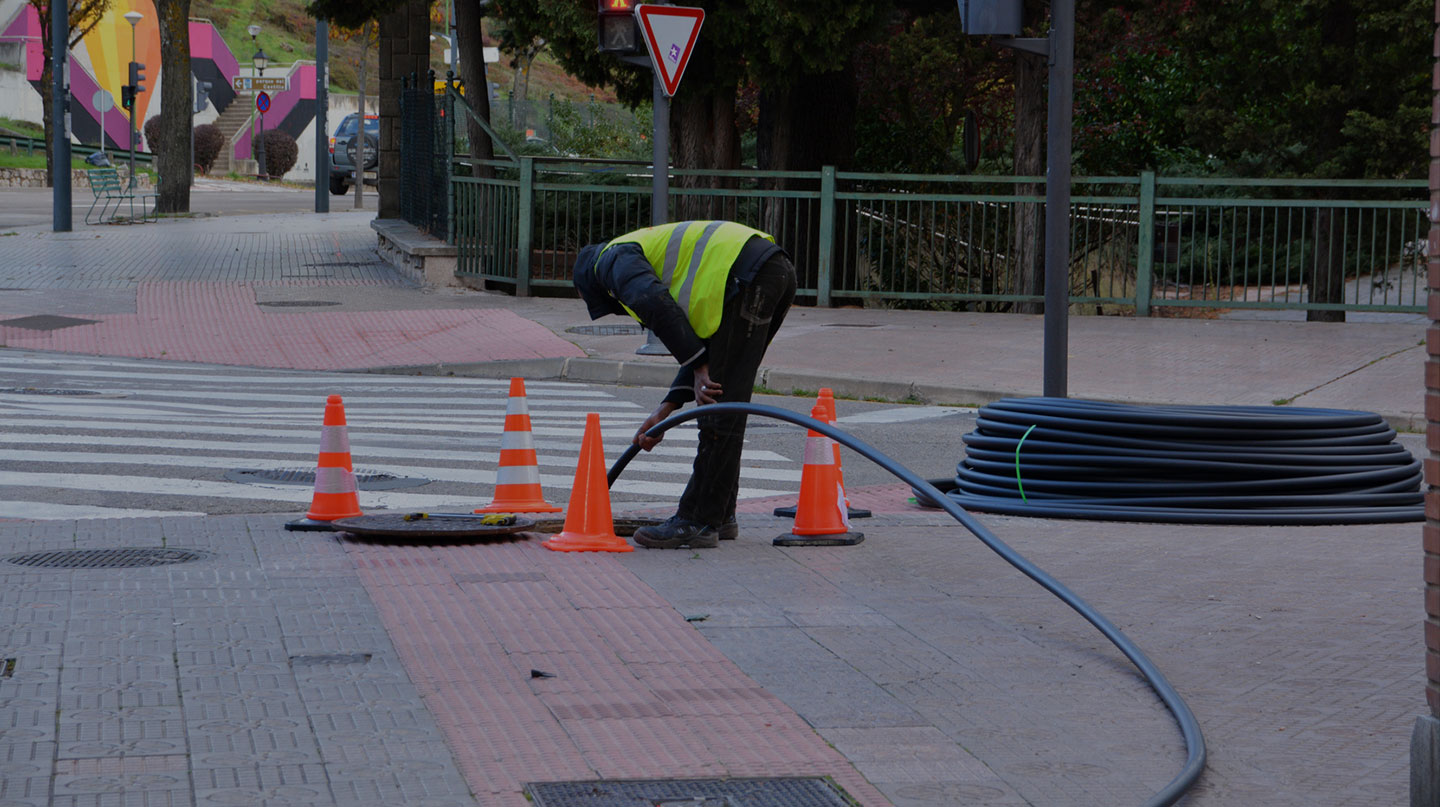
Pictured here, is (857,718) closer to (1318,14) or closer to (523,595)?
(523,595)

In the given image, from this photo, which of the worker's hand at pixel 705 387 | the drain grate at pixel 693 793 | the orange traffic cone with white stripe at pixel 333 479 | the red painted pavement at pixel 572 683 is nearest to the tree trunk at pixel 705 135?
the orange traffic cone with white stripe at pixel 333 479

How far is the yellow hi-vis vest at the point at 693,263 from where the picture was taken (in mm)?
6855

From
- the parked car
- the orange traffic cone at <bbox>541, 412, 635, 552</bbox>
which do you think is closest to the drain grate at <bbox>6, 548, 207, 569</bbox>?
the orange traffic cone at <bbox>541, 412, 635, 552</bbox>

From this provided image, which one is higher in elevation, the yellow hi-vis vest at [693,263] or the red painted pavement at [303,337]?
the yellow hi-vis vest at [693,263]

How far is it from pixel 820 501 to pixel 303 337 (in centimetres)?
1009

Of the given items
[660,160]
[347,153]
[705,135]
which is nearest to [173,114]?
[705,135]

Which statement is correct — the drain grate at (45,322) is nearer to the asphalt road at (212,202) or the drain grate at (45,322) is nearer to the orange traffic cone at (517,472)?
the orange traffic cone at (517,472)

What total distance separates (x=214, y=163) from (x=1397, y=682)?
60195 millimetres

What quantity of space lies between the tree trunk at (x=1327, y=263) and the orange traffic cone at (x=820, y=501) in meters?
11.0

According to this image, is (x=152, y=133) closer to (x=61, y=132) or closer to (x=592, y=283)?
(x=61, y=132)

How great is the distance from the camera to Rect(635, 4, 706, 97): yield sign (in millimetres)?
13242

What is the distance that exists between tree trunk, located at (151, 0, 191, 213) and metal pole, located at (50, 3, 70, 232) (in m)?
4.31

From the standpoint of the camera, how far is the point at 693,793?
409cm

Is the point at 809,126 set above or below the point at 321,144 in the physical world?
below
